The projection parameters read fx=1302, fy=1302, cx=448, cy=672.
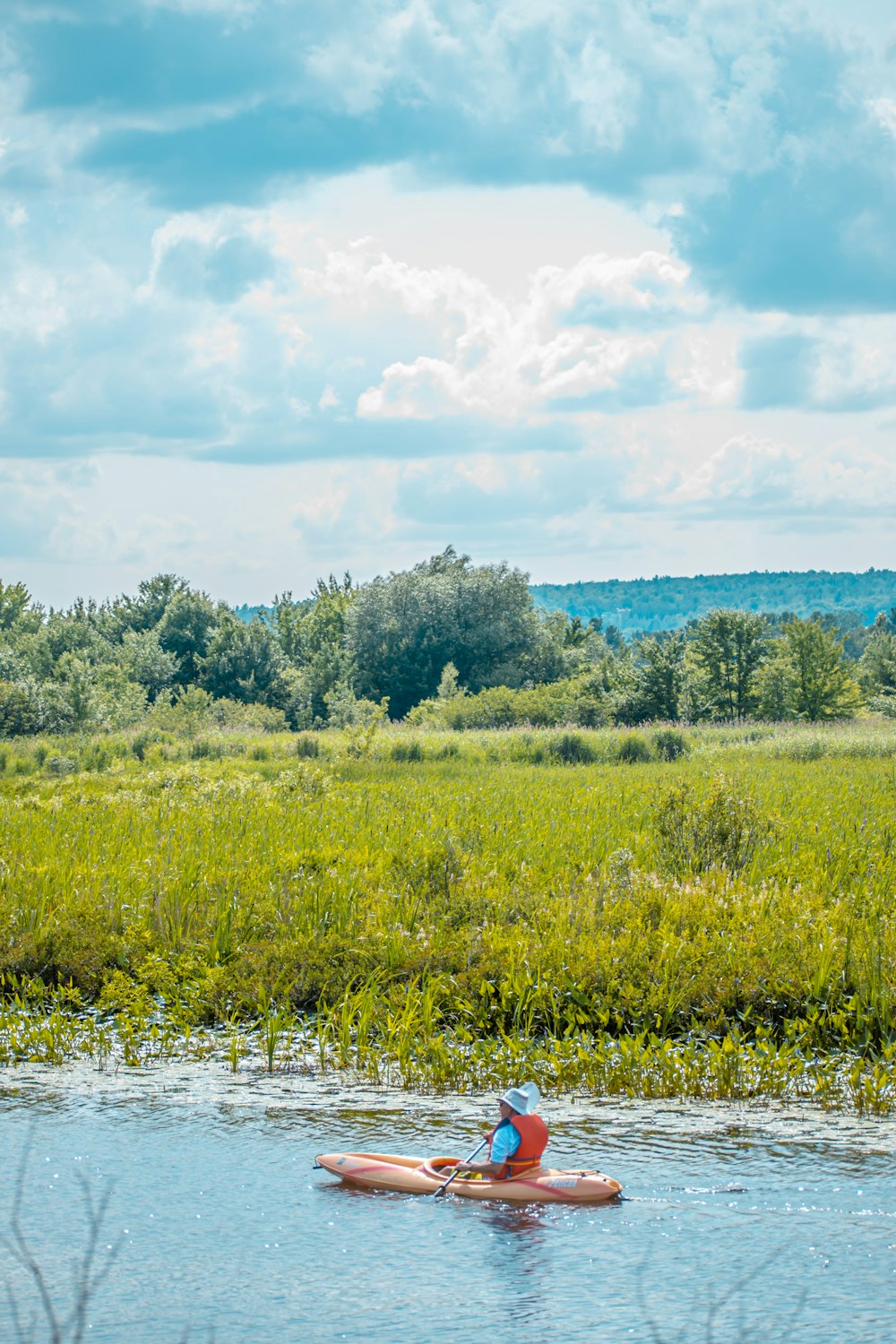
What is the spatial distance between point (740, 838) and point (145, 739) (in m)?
37.1

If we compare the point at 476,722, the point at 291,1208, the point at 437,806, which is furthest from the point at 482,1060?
the point at 476,722

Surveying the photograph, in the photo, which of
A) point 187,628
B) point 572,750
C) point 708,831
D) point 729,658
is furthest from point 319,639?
point 708,831

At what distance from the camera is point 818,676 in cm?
7250

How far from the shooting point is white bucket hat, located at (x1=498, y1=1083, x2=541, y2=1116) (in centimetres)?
671

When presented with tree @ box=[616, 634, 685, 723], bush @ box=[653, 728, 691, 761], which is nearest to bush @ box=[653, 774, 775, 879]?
bush @ box=[653, 728, 691, 761]

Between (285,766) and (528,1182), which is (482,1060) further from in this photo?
(285,766)

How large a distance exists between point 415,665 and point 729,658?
21757 millimetres

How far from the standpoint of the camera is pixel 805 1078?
870 cm

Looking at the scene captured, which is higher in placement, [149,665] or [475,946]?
[149,665]

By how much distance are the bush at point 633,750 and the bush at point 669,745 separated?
32 cm

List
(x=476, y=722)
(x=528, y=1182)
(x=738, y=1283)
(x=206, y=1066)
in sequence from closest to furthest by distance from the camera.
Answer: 1. (x=738, y=1283)
2. (x=528, y=1182)
3. (x=206, y=1066)
4. (x=476, y=722)

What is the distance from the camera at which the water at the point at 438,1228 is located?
5547 millimetres

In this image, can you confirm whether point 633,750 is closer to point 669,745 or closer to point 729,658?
point 669,745

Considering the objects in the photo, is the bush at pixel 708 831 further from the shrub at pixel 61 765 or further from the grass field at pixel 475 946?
the shrub at pixel 61 765
